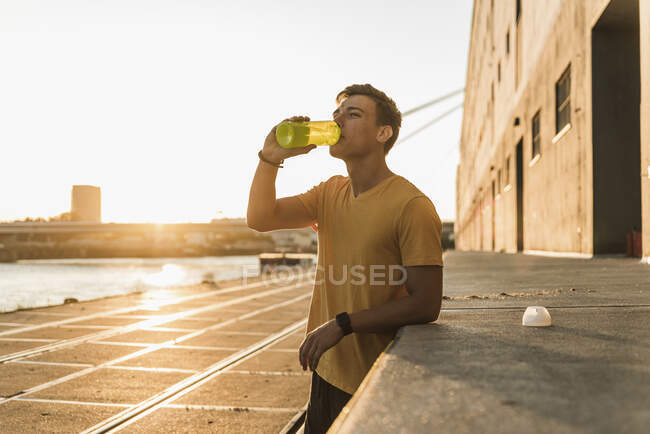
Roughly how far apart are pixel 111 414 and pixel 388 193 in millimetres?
4692

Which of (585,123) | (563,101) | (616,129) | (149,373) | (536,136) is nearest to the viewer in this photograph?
(149,373)

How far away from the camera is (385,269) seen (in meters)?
2.28

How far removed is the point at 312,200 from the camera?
2732mm

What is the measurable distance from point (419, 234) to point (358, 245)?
0.29 m

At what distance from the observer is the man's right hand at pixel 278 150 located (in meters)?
2.53

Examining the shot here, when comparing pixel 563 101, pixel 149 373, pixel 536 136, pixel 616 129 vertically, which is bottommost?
pixel 149 373

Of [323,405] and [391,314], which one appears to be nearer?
[391,314]

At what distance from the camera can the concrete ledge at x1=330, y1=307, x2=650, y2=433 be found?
1.09 m

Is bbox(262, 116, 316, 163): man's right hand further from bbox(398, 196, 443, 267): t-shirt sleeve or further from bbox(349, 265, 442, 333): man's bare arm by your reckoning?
bbox(349, 265, 442, 333): man's bare arm

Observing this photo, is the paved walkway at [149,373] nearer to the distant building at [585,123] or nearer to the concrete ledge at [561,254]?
the distant building at [585,123]

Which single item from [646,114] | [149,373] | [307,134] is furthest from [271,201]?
[646,114]

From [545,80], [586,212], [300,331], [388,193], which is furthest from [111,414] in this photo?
[545,80]

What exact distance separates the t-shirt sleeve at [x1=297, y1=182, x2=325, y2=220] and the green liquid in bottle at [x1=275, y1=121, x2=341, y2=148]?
0.29 m

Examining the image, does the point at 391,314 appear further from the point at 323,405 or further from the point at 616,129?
the point at 616,129
